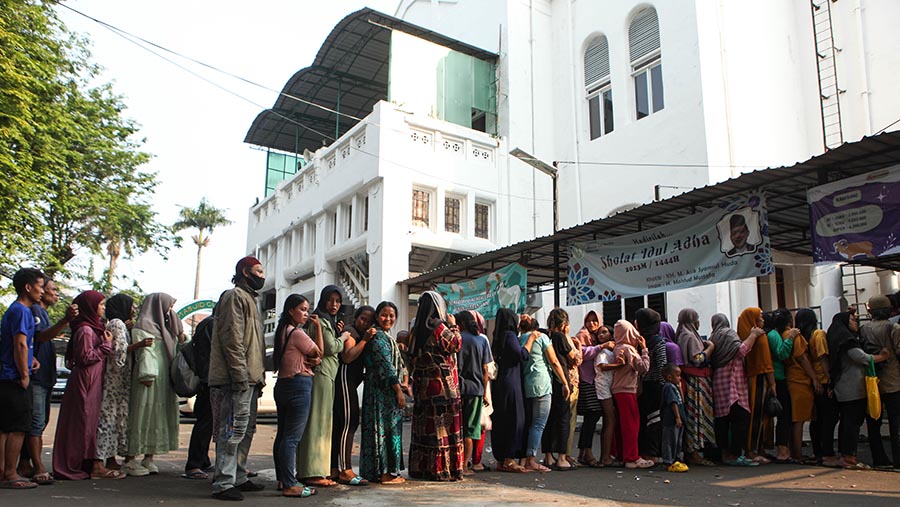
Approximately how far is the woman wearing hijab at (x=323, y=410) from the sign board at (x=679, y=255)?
6.32 metres

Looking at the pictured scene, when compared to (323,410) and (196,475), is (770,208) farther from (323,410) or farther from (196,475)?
(196,475)

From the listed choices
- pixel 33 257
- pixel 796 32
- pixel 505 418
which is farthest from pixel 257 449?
pixel 796 32

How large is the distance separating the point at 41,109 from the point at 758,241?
537 inches

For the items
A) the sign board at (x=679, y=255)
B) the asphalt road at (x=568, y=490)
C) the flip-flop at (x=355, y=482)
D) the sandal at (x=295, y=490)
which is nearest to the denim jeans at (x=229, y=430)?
the asphalt road at (x=568, y=490)

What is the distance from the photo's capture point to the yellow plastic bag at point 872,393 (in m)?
6.74

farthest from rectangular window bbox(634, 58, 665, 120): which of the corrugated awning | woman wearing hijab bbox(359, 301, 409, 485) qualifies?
woman wearing hijab bbox(359, 301, 409, 485)

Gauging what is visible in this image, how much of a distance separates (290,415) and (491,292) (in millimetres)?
9426

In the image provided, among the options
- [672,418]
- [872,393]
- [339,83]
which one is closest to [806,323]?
[872,393]

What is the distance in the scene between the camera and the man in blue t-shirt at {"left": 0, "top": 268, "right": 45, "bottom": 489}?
5.37m

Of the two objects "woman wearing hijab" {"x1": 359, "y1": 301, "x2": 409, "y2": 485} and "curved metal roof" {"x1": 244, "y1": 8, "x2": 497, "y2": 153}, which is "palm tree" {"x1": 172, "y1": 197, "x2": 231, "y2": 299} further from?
"woman wearing hijab" {"x1": 359, "y1": 301, "x2": 409, "y2": 485}

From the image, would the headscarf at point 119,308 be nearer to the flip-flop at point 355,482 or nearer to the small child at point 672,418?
the flip-flop at point 355,482

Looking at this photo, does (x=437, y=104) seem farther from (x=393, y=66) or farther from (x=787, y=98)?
(x=787, y=98)

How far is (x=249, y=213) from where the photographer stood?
29203mm

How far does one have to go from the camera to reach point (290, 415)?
17.6 feet
